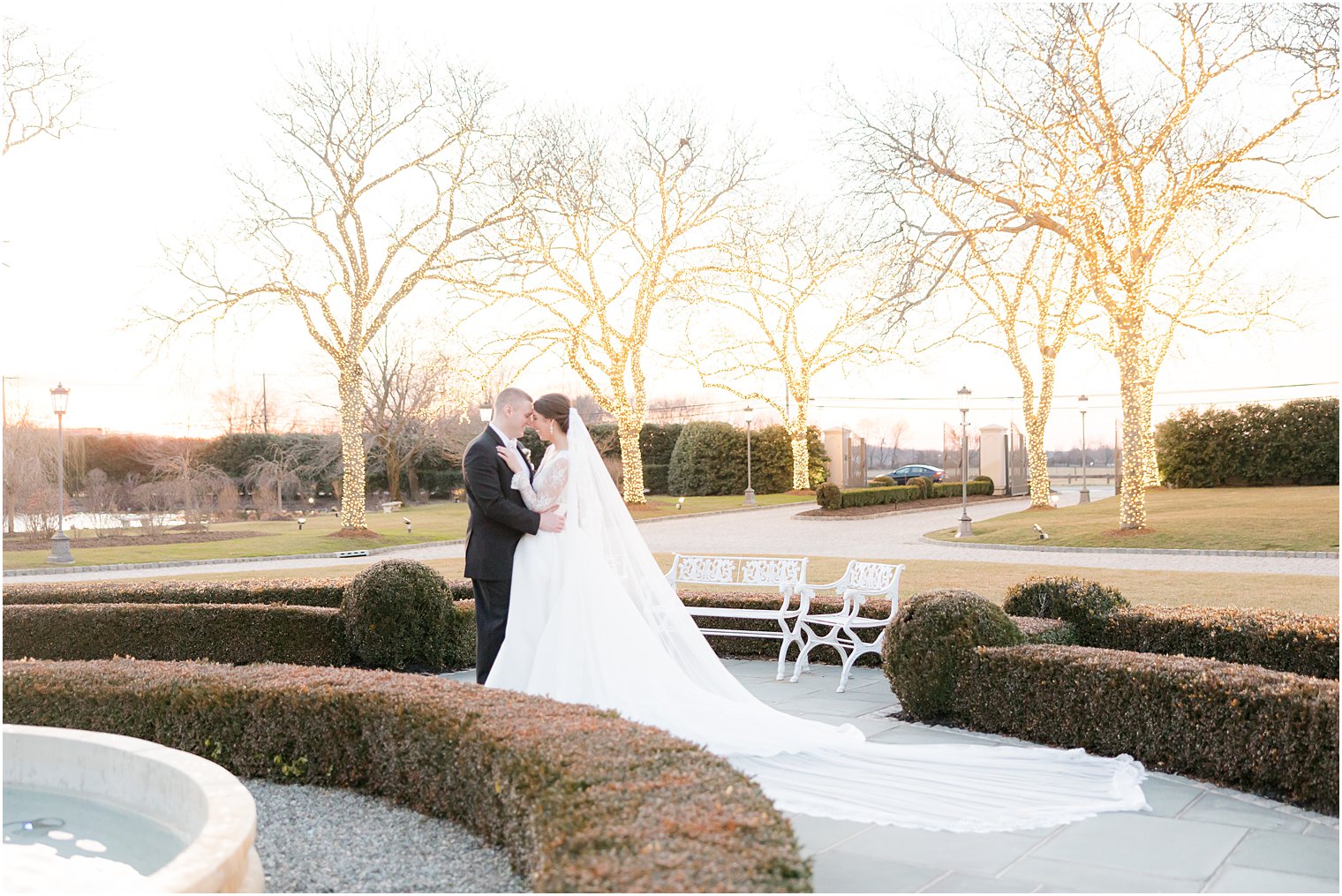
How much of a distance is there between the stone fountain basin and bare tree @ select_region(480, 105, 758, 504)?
22.8 meters

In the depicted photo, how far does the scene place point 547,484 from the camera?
19.2 feet

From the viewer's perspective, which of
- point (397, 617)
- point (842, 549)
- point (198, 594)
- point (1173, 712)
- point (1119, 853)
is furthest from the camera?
point (842, 549)

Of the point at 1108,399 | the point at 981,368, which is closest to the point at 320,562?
the point at 981,368

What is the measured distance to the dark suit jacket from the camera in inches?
227

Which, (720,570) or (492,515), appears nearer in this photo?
(492,515)

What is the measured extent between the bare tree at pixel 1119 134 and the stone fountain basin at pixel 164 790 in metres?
17.1

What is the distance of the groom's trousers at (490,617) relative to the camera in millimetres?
5891

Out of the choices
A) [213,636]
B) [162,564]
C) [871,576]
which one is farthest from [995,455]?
[213,636]

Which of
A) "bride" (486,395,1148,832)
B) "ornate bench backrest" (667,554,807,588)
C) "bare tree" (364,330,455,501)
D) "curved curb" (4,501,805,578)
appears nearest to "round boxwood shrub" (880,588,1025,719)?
"bride" (486,395,1148,832)

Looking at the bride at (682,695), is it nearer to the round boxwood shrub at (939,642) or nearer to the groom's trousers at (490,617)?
the groom's trousers at (490,617)

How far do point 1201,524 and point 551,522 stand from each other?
58.3 ft

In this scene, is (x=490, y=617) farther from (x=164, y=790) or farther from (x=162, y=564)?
(x=162, y=564)

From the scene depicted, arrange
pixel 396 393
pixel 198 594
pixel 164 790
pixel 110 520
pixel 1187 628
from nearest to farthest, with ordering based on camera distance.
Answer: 1. pixel 164 790
2. pixel 1187 628
3. pixel 198 594
4. pixel 110 520
5. pixel 396 393

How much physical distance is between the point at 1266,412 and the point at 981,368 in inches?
305
